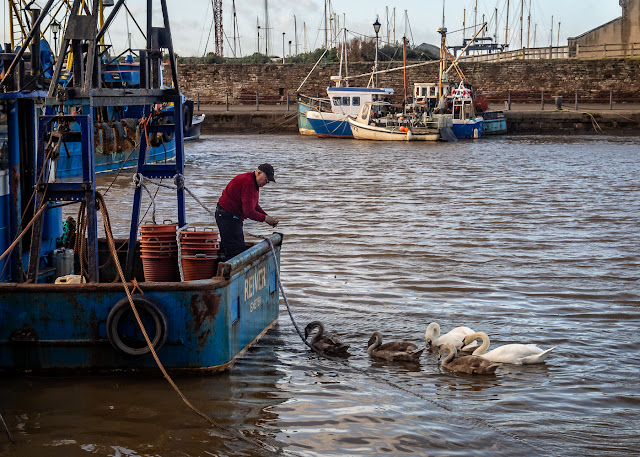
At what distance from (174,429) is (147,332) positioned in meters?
0.95

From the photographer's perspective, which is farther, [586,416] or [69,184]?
[69,184]

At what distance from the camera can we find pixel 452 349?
307 inches

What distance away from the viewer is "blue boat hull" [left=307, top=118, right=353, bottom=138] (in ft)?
141

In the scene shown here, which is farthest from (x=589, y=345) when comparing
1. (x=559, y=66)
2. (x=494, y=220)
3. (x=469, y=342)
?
(x=559, y=66)

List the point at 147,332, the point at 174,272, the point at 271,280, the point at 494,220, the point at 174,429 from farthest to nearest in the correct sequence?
the point at 494,220 → the point at 271,280 → the point at 174,272 → the point at 147,332 → the point at 174,429

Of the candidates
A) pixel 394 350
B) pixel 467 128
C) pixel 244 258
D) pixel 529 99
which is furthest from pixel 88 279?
pixel 529 99

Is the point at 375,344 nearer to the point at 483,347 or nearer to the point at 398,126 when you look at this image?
the point at 483,347

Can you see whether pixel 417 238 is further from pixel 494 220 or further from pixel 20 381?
pixel 20 381

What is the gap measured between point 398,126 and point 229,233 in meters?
34.2

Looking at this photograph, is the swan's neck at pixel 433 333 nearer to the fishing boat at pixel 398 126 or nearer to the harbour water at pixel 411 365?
the harbour water at pixel 411 365

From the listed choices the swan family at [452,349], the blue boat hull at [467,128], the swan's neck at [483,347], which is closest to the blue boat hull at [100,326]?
the swan family at [452,349]

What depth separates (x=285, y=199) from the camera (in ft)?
62.9

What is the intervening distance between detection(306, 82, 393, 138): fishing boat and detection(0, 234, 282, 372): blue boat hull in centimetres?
3633

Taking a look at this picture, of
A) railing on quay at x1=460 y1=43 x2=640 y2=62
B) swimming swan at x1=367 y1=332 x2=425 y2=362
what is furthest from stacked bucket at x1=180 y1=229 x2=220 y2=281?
railing on quay at x1=460 y1=43 x2=640 y2=62
